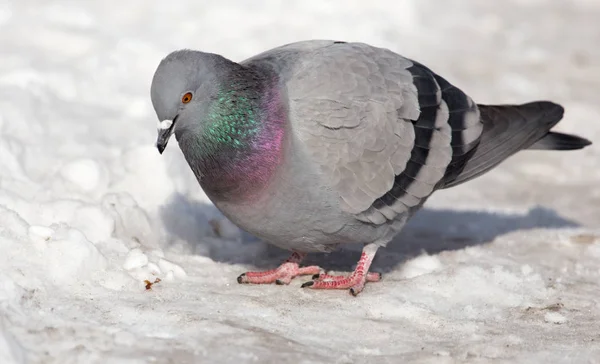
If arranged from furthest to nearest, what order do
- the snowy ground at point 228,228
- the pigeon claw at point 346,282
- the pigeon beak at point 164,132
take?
the pigeon claw at point 346,282 → the pigeon beak at point 164,132 → the snowy ground at point 228,228

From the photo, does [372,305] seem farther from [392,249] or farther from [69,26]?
[69,26]

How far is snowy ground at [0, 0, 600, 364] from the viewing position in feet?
12.5

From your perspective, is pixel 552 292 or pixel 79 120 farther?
pixel 79 120

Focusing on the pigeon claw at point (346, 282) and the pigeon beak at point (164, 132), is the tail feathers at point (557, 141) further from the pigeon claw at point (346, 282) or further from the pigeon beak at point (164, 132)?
the pigeon beak at point (164, 132)

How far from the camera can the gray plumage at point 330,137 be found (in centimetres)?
424

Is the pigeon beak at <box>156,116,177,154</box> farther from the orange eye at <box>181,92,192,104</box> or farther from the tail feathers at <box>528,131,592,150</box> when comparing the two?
the tail feathers at <box>528,131,592,150</box>

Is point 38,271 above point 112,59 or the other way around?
the other way around

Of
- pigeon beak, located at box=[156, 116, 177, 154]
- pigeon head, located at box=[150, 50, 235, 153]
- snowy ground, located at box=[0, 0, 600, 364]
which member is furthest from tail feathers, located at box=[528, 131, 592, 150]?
pigeon beak, located at box=[156, 116, 177, 154]

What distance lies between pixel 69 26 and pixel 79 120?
6.61 ft

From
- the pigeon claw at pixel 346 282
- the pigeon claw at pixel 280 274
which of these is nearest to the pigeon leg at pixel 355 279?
the pigeon claw at pixel 346 282

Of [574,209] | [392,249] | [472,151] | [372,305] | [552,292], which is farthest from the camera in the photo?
[574,209]

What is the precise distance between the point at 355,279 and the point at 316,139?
0.82 metres

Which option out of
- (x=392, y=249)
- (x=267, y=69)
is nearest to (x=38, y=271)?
(x=267, y=69)

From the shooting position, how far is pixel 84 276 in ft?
13.9
